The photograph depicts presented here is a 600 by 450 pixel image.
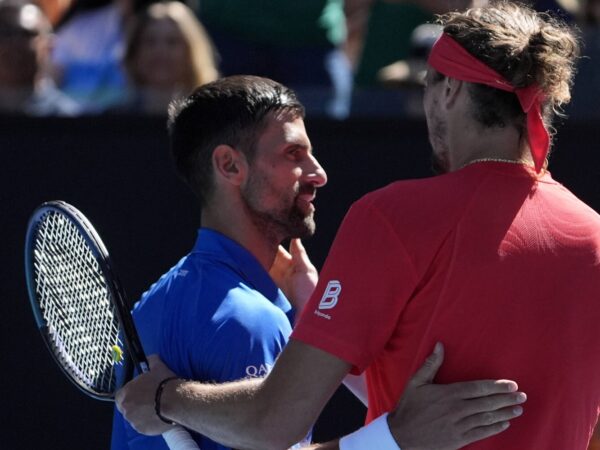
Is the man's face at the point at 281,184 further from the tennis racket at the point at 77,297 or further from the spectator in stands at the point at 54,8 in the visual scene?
the spectator in stands at the point at 54,8

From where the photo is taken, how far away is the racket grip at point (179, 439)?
2766 millimetres

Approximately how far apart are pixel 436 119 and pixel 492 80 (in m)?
0.17

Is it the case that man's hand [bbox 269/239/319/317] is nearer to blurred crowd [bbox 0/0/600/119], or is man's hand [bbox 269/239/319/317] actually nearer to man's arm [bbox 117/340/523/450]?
man's arm [bbox 117/340/523/450]

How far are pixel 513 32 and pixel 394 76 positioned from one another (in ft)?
9.67

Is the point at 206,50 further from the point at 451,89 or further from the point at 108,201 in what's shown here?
the point at 451,89

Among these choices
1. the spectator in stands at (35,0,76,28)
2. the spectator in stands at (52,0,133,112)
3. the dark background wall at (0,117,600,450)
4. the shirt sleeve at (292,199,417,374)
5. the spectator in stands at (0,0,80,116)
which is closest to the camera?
the shirt sleeve at (292,199,417,374)

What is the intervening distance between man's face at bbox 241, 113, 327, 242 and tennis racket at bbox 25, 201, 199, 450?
0.39 metres

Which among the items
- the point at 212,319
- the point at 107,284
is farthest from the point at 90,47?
the point at 212,319

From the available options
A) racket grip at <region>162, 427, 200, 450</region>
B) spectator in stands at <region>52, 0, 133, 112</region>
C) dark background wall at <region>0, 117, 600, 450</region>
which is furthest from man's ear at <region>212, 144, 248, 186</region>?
spectator in stands at <region>52, 0, 133, 112</region>

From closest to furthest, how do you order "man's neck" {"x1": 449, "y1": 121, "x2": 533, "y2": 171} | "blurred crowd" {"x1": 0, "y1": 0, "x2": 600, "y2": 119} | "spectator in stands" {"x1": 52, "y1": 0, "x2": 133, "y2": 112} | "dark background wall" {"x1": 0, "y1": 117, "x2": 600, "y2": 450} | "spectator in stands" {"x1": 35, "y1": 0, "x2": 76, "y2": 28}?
"man's neck" {"x1": 449, "y1": 121, "x2": 533, "y2": 171} < "dark background wall" {"x1": 0, "y1": 117, "x2": 600, "y2": 450} < "blurred crowd" {"x1": 0, "y1": 0, "x2": 600, "y2": 119} < "spectator in stands" {"x1": 52, "y1": 0, "x2": 133, "y2": 112} < "spectator in stands" {"x1": 35, "y1": 0, "x2": 76, "y2": 28}

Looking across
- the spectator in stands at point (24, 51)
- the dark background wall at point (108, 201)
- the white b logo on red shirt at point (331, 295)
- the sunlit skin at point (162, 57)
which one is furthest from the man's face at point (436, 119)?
the sunlit skin at point (162, 57)

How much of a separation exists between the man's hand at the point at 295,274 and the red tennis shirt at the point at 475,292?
704 mm

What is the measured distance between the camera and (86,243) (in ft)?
9.91

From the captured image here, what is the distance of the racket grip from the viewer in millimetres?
2766
